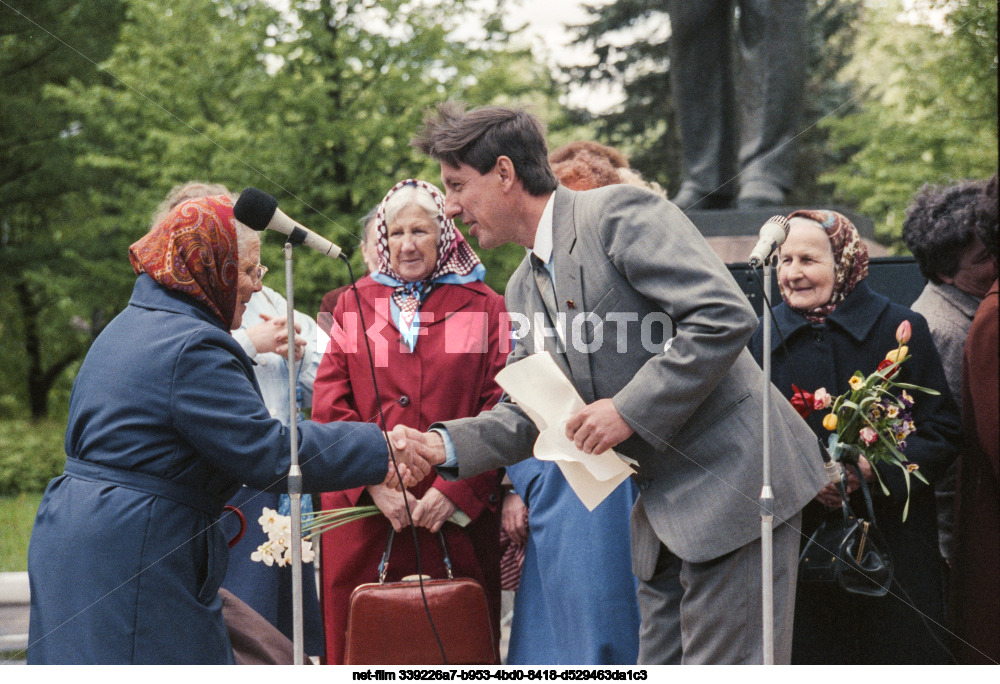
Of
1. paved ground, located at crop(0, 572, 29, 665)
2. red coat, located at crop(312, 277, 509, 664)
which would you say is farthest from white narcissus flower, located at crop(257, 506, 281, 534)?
paved ground, located at crop(0, 572, 29, 665)

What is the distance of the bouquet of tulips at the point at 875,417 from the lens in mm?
3502

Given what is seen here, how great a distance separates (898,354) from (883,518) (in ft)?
1.90

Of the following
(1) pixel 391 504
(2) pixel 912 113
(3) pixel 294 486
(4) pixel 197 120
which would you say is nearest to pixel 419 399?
(1) pixel 391 504

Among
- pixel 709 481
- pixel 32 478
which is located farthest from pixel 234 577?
pixel 32 478

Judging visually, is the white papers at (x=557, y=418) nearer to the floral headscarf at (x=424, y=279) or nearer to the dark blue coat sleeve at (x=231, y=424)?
the dark blue coat sleeve at (x=231, y=424)

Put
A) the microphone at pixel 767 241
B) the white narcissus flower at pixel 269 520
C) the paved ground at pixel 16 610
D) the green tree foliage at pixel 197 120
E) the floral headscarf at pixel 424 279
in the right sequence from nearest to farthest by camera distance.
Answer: the microphone at pixel 767 241 → the white narcissus flower at pixel 269 520 → the floral headscarf at pixel 424 279 → the paved ground at pixel 16 610 → the green tree foliage at pixel 197 120

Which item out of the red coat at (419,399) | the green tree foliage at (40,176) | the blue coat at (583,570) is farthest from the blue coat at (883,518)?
the green tree foliage at (40,176)

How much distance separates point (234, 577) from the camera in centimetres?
406

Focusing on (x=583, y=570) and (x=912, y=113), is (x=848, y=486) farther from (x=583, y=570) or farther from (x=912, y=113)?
(x=912, y=113)

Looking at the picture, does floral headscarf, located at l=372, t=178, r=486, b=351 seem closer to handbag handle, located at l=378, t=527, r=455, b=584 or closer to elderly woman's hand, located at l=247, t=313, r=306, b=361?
elderly woman's hand, located at l=247, t=313, r=306, b=361

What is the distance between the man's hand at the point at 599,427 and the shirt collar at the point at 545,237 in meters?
0.45

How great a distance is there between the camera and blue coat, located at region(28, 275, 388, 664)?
8.75 feet

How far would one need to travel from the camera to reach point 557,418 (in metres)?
2.95
